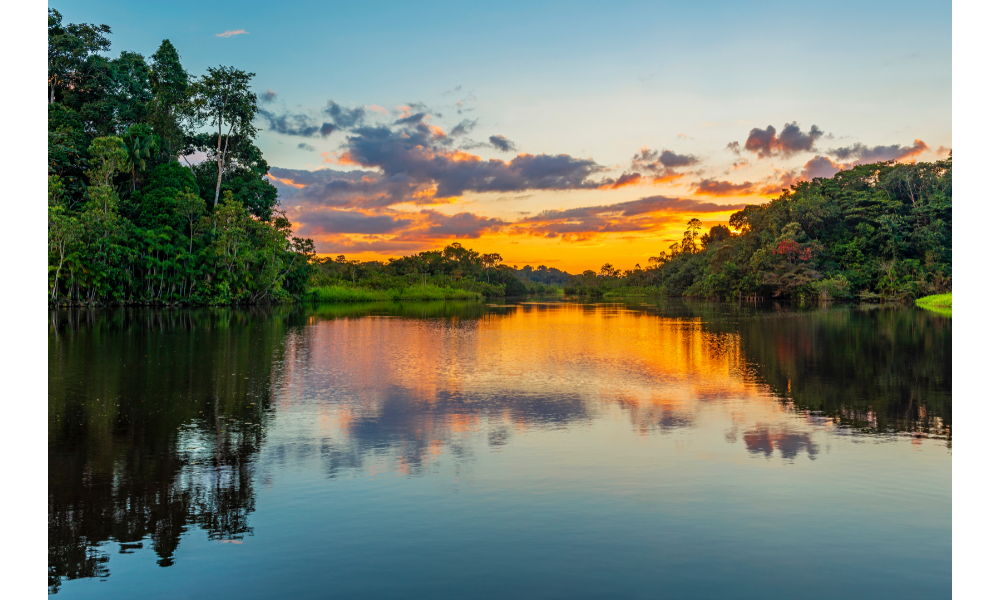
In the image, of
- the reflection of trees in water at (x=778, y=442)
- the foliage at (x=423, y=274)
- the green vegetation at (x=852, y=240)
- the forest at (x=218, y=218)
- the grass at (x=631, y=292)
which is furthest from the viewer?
the grass at (x=631, y=292)

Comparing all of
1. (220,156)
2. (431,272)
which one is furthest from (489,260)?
(220,156)

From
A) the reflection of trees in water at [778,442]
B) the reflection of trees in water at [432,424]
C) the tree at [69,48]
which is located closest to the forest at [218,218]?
the tree at [69,48]

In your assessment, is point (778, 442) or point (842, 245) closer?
point (778, 442)

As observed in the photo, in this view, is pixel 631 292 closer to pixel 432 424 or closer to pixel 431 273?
pixel 431 273

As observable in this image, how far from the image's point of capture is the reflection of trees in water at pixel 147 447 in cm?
467

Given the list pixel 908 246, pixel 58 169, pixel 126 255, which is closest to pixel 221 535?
pixel 126 255

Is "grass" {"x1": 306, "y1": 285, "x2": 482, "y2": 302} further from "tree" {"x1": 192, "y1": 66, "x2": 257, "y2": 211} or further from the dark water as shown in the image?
the dark water

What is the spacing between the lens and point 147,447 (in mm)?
6801

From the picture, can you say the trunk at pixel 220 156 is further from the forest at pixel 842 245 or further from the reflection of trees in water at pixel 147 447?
the reflection of trees in water at pixel 147 447

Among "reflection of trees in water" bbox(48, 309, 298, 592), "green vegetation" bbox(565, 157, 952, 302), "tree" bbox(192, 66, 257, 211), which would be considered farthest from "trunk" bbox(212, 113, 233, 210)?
"green vegetation" bbox(565, 157, 952, 302)

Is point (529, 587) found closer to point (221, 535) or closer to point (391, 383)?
point (221, 535)

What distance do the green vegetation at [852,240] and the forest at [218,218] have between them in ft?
0.47

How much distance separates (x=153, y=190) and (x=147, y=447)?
114ft

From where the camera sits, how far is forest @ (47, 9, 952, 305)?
108 ft
